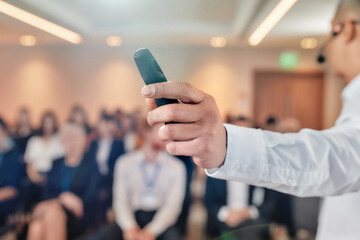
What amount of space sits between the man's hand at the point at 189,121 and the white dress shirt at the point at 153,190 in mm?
836

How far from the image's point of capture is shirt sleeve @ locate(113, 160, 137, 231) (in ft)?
3.15

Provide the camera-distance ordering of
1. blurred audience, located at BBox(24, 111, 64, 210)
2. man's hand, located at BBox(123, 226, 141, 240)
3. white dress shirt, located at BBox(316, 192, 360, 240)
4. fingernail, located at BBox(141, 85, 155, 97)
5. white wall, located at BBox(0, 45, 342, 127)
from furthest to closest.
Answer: white wall, located at BBox(0, 45, 342, 127) → blurred audience, located at BBox(24, 111, 64, 210) → man's hand, located at BBox(123, 226, 141, 240) → white dress shirt, located at BBox(316, 192, 360, 240) → fingernail, located at BBox(141, 85, 155, 97)

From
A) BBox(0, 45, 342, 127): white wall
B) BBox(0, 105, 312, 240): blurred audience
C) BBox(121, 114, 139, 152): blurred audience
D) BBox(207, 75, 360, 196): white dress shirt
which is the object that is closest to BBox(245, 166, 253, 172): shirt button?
BBox(207, 75, 360, 196): white dress shirt

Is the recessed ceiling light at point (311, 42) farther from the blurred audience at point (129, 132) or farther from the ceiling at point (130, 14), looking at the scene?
the blurred audience at point (129, 132)

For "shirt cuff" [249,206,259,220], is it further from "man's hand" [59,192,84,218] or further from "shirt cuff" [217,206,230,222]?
"man's hand" [59,192,84,218]

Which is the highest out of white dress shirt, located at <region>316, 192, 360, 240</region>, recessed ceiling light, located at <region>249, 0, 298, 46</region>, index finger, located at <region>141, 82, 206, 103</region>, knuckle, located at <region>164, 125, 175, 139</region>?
recessed ceiling light, located at <region>249, 0, 298, 46</region>

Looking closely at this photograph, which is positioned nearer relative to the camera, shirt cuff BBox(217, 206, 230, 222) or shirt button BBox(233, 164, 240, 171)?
shirt button BBox(233, 164, 240, 171)

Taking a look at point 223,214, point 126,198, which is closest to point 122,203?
point 126,198

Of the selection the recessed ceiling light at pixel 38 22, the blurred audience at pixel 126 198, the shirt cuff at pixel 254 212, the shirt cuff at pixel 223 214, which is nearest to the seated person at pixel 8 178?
the blurred audience at pixel 126 198

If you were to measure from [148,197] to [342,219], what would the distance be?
783 mm

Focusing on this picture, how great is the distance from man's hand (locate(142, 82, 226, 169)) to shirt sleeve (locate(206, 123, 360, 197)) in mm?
19

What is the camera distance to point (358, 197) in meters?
0.25

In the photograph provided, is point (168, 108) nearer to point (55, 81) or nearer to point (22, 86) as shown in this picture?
point (22, 86)

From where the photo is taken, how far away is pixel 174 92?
→ 14 centimetres
